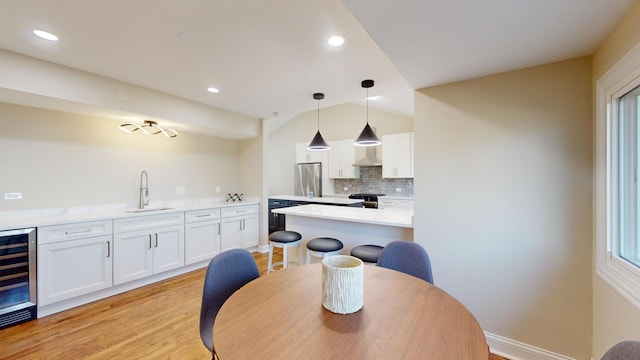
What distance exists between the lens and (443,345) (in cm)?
89

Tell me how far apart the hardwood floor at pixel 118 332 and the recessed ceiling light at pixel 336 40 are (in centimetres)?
255

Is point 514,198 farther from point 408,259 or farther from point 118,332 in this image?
point 118,332

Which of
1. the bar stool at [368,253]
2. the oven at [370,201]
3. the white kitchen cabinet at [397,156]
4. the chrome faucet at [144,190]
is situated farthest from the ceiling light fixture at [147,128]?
the white kitchen cabinet at [397,156]

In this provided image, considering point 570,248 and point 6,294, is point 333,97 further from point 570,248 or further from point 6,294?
point 6,294

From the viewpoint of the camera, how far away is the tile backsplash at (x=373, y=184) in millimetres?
5680

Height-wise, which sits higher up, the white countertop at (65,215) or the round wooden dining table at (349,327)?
the white countertop at (65,215)

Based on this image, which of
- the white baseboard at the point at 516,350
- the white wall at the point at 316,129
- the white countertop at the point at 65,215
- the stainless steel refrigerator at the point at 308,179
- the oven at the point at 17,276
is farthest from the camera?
the stainless steel refrigerator at the point at 308,179

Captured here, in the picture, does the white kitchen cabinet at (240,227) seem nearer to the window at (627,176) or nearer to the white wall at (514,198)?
the white wall at (514,198)

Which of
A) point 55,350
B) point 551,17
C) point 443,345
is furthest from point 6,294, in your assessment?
point 551,17

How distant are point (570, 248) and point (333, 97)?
2.73 meters

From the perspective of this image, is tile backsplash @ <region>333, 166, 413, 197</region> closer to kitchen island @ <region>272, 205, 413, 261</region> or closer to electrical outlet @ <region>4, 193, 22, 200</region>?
kitchen island @ <region>272, 205, 413, 261</region>

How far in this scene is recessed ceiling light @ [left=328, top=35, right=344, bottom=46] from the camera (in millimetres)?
1953

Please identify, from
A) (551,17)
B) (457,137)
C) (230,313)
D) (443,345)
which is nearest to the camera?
(443,345)

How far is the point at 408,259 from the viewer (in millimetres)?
1743
